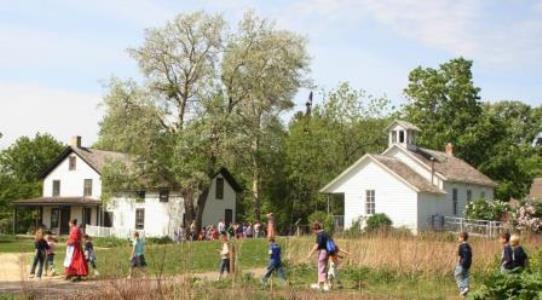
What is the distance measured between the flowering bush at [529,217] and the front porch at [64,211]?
3115 cm

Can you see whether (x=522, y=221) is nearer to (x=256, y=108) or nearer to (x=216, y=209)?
(x=256, y=108)

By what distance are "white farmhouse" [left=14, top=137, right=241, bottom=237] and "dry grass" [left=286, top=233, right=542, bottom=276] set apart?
34243mm

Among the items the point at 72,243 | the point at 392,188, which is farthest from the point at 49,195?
the point at 72,243

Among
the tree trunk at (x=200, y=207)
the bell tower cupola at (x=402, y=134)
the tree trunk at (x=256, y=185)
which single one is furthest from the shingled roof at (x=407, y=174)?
the tree trunk at (x=200, y=207)

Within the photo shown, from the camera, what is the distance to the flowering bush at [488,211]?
158ft

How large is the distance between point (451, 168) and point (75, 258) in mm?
34442

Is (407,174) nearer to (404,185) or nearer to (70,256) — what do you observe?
(404,185)

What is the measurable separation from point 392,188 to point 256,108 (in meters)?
12.0

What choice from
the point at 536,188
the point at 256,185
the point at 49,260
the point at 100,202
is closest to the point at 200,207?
the point at 256,185

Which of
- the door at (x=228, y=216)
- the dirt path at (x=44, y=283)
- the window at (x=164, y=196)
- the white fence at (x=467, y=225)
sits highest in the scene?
the window at (x=164, y=196)

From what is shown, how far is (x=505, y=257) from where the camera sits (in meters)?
17.7

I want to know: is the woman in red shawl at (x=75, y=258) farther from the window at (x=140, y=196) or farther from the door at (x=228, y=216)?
the door at (x=228, y=216)

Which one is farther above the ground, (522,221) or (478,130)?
(478,130)

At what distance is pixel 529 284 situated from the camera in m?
13.7
